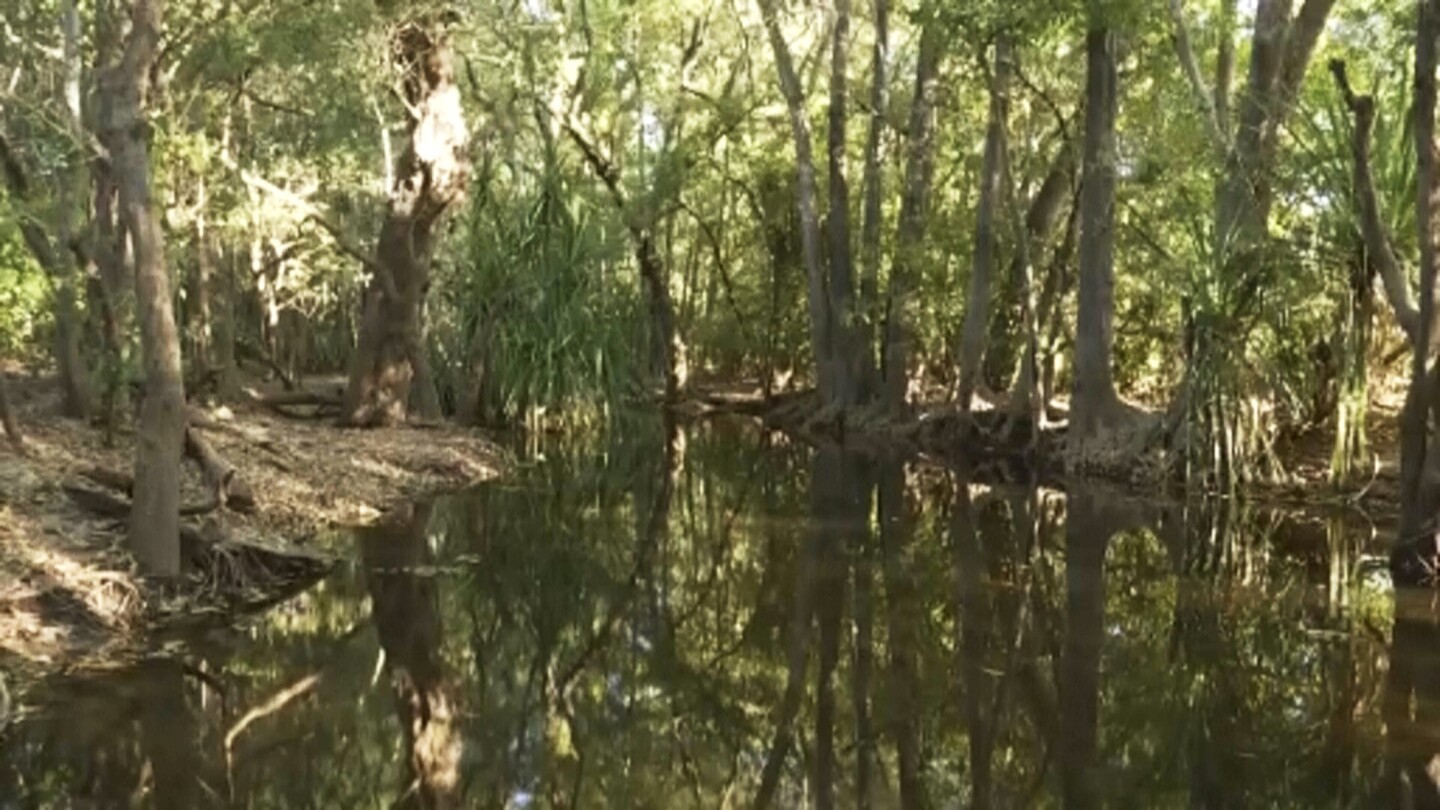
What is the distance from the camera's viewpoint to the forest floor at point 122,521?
841 cm

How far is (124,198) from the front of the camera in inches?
364

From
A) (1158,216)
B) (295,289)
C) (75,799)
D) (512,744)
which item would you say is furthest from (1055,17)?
(295,289)

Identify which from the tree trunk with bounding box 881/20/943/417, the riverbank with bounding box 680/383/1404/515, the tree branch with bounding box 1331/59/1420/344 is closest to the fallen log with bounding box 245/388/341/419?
the riverbank with bounding box 680/383/1404/515

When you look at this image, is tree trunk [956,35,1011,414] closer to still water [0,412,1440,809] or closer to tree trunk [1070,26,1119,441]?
tree trunk [1070,26,1119,441]

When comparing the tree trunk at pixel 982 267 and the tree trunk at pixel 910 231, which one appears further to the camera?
the tree trunk at pixel 910 231

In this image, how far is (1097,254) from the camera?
60.8 feet

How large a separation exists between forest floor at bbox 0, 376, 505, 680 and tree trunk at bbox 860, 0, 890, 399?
8.48 m

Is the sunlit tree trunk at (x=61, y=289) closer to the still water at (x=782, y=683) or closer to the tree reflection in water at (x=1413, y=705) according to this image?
the still water at (x=782, y=683)

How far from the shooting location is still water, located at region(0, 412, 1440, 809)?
643 centimetres

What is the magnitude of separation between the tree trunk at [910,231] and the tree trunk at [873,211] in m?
0.53

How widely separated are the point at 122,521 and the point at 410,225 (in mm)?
8832

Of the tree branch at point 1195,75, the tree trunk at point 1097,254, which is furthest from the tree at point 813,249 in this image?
the tree branch at point 1195,75

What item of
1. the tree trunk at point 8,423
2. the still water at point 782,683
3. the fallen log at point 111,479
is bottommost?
the still water at point 782,683

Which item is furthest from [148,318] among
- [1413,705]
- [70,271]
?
[1413,705]
